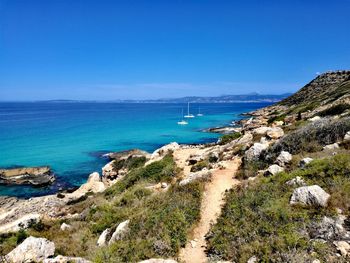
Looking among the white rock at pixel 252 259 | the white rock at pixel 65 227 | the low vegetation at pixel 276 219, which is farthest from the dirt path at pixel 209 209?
the white rock at pixel 65 227

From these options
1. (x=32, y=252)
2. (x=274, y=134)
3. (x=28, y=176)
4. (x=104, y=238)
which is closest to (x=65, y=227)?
(x=104, y=238)

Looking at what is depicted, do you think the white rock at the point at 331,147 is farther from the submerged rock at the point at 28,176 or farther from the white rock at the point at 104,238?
the submerged rock at the point at 28,176

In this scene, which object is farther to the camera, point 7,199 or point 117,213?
point 7,199

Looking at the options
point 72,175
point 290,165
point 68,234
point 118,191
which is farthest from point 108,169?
point 290,165

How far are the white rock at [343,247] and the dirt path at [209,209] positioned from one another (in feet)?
12.1

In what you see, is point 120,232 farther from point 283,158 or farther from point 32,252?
point 283,158

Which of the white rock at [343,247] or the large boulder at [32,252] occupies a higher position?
the white rock at [343,247]

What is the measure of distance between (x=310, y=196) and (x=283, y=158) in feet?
16.7

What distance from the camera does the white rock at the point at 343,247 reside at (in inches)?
281

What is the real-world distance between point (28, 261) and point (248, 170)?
432 inches

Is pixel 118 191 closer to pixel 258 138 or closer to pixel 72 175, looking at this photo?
pixel 258 138

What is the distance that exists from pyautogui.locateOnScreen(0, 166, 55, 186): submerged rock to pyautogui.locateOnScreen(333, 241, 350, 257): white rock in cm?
3322

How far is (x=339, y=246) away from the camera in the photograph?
24.0ft

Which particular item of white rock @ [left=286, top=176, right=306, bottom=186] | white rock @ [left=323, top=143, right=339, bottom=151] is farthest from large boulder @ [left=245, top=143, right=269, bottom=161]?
white rock @ [left=286, top=176, right=306, bottom=186]
